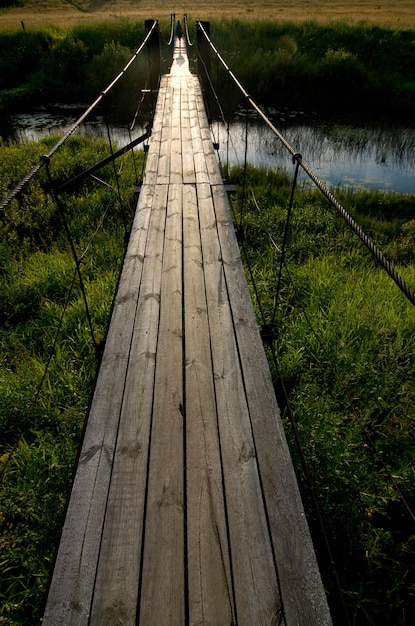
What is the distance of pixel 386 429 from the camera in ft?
9.29

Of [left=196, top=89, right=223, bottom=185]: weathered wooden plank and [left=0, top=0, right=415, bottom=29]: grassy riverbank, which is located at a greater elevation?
[left=0, top=0, right=415, bottom=29]: grassy riverbank

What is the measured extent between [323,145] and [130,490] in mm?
10872

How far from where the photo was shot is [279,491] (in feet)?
5.11

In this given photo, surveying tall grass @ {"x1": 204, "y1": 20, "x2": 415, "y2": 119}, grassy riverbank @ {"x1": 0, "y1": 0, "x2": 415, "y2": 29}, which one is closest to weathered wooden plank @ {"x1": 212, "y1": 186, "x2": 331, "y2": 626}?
tall grass @ {"x1": 204, "y1": 20, "x2": 415, "y2": 119}

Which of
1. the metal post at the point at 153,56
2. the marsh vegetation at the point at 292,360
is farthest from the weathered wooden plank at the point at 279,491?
the metal post at the point at 153,56

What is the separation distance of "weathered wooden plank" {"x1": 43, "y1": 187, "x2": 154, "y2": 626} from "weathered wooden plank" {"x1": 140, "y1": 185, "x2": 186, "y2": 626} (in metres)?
0.18

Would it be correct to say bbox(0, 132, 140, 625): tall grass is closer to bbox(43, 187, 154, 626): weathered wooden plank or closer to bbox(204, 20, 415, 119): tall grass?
bbox(43, 187, 154, 626): weathered wooden plank

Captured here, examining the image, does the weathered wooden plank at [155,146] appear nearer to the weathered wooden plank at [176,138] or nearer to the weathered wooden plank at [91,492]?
the weathered wooden plank at [176,138]

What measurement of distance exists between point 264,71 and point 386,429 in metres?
15.1

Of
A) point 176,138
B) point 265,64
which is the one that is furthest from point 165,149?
point 265,64

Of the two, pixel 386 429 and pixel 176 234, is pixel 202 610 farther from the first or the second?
pixel 176 234

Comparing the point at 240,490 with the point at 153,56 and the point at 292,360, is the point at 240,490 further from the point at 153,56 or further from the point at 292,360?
the point at 153,56

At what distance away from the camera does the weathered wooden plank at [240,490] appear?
1.28m

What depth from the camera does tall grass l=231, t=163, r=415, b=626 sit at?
2.18 meters
